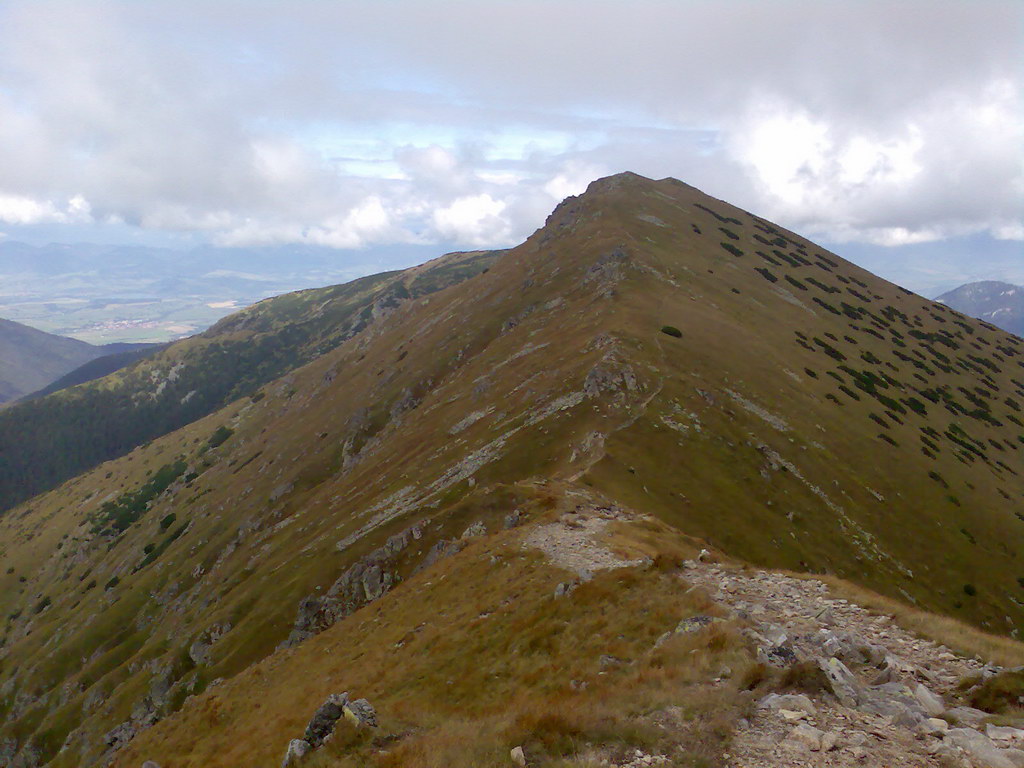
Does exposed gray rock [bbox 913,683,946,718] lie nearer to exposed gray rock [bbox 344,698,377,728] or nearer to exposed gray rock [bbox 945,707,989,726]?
exposed gray rock [bbox 945,707,989,726]

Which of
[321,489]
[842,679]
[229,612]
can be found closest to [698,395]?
[842,679]

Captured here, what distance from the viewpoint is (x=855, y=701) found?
11914 millimetres

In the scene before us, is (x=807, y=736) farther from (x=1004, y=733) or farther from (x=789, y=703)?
(x=1004, y=733)

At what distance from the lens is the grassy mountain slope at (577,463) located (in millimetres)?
40844

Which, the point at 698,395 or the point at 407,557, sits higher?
the point at 698,395

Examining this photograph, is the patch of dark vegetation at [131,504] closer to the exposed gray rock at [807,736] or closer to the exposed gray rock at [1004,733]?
the exposed gray rock at [807,736]

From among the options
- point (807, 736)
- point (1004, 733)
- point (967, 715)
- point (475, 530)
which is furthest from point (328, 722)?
point (475, 530)

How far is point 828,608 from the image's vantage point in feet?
60.2

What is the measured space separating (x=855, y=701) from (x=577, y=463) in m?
29.7

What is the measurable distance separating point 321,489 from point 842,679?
85236 mm

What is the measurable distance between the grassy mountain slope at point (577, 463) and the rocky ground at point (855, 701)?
10.5 meters

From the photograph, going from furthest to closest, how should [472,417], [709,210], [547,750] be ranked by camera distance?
[709,210]
[472,417]
[547,750]

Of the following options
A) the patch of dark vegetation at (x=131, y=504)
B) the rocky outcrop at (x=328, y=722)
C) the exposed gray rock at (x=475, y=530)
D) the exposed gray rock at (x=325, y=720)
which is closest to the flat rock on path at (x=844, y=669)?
the rocky outcrop at (x=328, y=722)

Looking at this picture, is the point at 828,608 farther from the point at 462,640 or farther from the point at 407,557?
the point at 407,557
